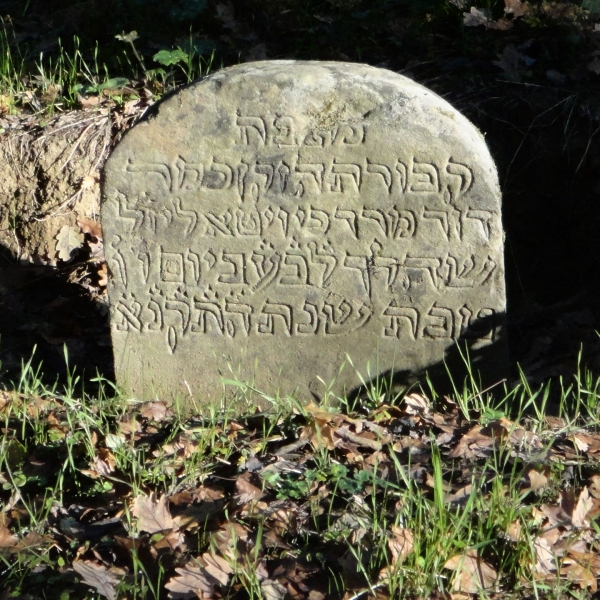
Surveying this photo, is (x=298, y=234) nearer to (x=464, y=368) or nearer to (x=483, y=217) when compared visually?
(x=483, y=217)

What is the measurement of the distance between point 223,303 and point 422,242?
2.69 ft

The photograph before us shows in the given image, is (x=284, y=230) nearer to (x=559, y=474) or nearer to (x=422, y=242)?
(x=422, y=242)

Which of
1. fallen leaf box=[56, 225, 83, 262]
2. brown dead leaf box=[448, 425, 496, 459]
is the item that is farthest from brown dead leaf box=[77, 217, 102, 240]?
brown dead leaf box=[448, 425, 496, 459]

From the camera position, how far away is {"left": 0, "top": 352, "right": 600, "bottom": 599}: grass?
7.73 ft

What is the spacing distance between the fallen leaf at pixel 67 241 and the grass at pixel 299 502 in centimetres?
166

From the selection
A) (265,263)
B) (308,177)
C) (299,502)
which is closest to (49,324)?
(265,263)

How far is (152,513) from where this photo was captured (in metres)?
2.59

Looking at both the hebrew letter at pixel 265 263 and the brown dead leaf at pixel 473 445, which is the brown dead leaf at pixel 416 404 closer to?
the brown dead leaf at pixel 473 445

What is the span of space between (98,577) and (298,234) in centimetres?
153

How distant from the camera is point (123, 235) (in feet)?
11.5

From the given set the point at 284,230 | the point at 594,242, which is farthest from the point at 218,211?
the point at 594,242

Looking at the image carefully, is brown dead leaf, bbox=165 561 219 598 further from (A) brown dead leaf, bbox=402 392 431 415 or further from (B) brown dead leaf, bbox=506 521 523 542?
(A) brown dead leaf, bbox=402 392 431 415

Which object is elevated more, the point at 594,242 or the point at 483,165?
the point at 483,165

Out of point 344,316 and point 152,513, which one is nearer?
point 152,513
